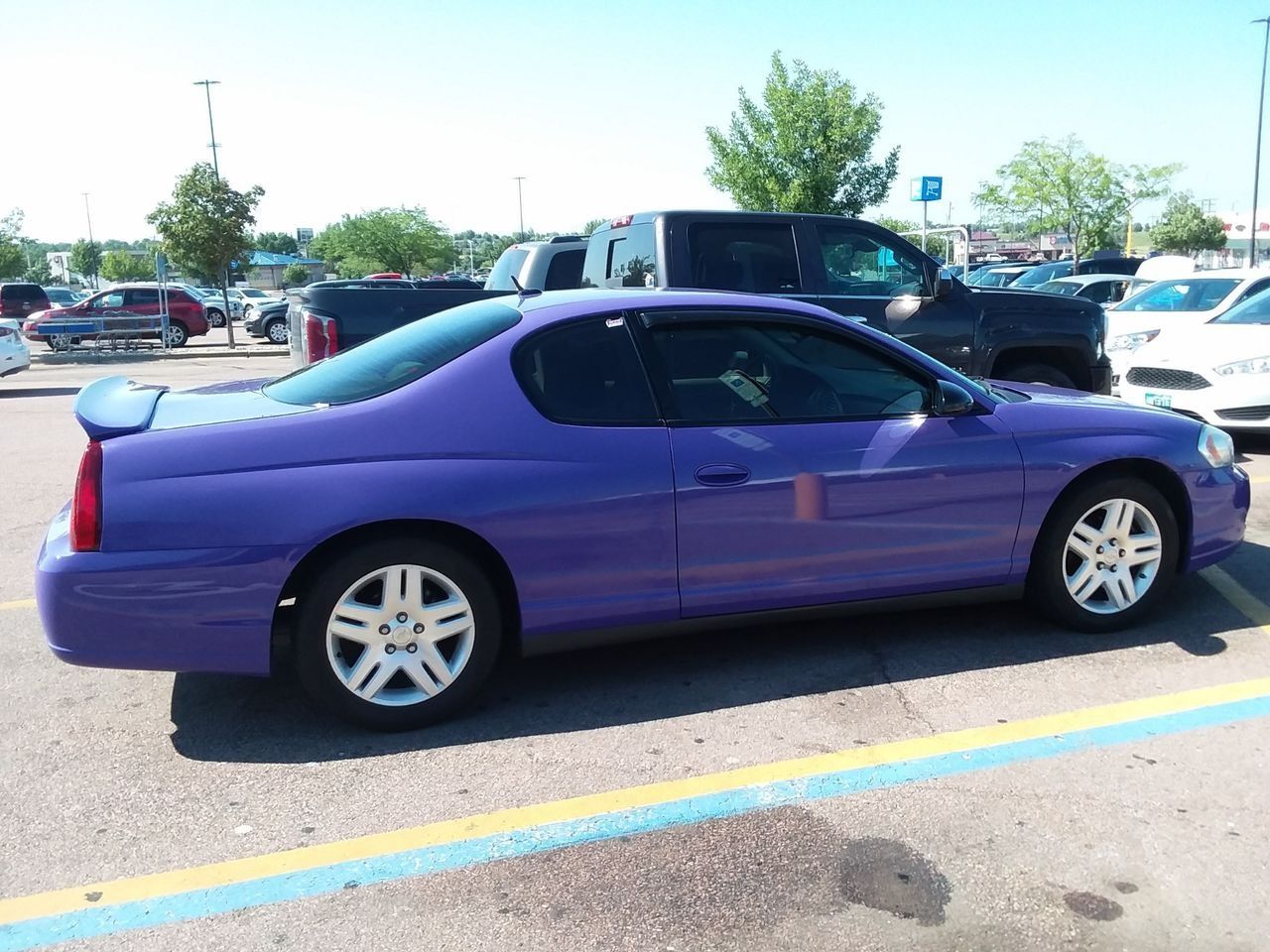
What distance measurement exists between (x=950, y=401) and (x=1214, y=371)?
562 cm

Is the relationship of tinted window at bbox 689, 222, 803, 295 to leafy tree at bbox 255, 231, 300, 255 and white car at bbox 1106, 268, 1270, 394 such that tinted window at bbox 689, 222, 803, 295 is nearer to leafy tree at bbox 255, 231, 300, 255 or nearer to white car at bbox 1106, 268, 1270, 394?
white car at bbox 1106, 268, 1270, 394

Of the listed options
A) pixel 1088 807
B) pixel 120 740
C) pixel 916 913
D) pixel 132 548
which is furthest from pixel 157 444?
pixel 1088 807

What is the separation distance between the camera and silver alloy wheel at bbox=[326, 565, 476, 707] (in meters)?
3.57

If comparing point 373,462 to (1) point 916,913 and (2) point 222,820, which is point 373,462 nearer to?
(2) point 222,820

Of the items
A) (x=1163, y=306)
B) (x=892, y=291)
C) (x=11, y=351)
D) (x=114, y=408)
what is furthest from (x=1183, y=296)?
(x=11, y=351)

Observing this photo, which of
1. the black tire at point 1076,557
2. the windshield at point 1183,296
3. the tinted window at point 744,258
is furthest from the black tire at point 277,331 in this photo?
the black tire at point 1076,557

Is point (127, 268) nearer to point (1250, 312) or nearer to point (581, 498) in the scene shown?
point (1250, 312)

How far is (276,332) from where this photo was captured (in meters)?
28.5

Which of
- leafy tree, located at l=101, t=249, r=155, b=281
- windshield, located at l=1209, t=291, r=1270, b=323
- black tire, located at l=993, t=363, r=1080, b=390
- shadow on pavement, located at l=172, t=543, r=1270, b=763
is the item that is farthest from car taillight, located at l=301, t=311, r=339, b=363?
leafy tree, located at l=101, t=249, r=155, b=281

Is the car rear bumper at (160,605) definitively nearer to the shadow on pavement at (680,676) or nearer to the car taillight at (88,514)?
the car taillight at (88,514)

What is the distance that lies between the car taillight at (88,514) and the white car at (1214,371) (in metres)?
7.49

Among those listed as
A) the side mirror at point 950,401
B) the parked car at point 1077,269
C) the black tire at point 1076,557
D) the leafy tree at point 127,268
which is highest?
the leafy tree at point 127,268

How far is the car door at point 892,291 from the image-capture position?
7.34 m

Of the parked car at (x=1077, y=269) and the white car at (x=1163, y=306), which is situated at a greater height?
the parked car at (x=1077, y=269)
